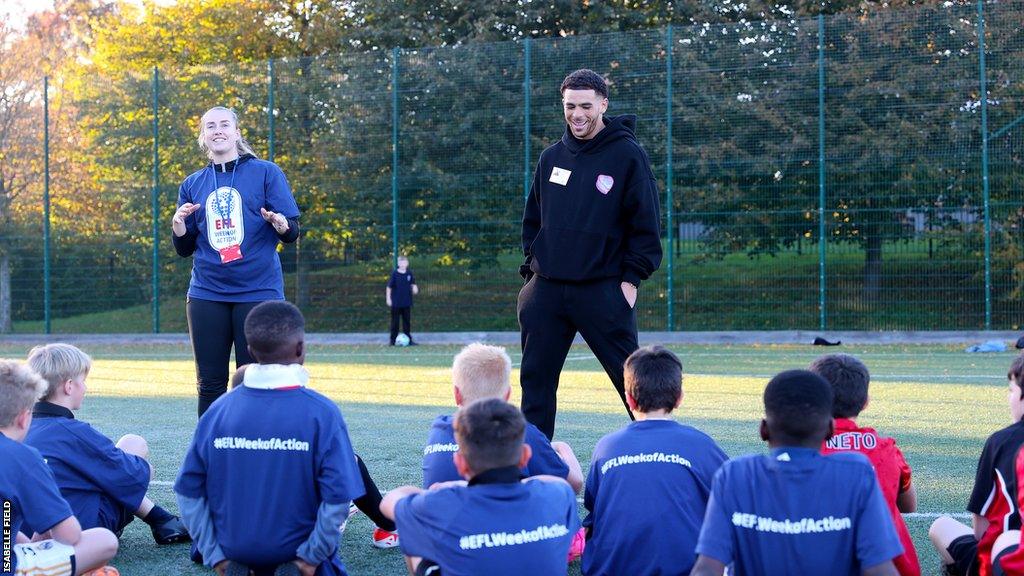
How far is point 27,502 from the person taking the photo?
10.9 ft

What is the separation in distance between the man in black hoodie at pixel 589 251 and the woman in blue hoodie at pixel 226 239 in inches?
49.8

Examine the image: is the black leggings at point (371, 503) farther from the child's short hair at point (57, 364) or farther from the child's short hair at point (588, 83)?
the child's short hair at point (588, 83)

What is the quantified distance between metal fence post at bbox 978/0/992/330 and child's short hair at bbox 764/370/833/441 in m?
15.3

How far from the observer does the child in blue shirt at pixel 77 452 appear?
4.11m

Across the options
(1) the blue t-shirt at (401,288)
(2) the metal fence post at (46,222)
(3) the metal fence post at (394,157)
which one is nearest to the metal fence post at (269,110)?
(3) the metal fence post at (394,157)

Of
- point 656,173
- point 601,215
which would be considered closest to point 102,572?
point 601,215

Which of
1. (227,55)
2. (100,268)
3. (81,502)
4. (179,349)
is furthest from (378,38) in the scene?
(81,502)

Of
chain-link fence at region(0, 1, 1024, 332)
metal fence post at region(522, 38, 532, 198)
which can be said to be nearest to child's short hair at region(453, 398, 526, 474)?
chain-link fence at region(0, 1, 1024, 332)

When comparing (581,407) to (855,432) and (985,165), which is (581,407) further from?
(985,165)

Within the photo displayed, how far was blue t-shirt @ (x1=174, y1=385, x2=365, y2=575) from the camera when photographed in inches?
138

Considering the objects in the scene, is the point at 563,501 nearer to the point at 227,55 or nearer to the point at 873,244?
the point at 873,244

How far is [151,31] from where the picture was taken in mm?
28797

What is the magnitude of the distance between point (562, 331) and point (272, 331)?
6.03ft

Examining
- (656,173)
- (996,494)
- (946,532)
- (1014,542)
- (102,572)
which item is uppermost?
(656,173)
